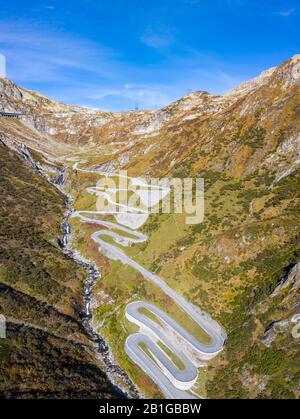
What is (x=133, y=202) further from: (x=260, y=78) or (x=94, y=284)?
(x=260, y=78)

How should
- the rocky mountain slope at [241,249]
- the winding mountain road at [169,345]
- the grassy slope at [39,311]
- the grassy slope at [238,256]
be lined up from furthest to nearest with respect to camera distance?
the winding mountain road at [169,345] < the rocky mountain slope at [241,249] < the grassy slope at [39,311] < the grassy slope at [238,256]


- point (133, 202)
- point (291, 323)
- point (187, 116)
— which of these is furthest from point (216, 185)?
point (187, 116)

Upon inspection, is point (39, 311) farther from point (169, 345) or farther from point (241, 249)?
point (241, 249)

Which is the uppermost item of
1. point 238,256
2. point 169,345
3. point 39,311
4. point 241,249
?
point 241,249

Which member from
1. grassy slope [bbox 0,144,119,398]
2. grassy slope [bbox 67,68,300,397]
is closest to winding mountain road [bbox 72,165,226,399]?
grassy slope [bbox 67,68,300,397]

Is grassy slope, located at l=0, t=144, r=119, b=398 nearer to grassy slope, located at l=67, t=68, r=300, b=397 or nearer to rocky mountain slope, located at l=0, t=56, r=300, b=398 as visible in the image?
rocky mountain slope, located at l=0, t=56, r=300, b=398

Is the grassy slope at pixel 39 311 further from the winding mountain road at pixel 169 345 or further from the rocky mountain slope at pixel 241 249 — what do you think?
the winding mountain road at pixel 169 345

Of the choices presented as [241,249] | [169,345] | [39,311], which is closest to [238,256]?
[241,249]

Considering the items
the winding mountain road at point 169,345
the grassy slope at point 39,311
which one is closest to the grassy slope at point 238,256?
the winding mountain road at point 169,345
